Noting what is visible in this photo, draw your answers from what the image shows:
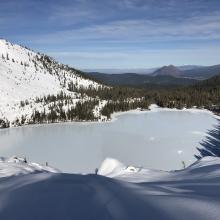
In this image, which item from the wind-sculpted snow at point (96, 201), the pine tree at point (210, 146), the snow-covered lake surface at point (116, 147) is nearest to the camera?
the wind-sculpted snow at point (96, 201)

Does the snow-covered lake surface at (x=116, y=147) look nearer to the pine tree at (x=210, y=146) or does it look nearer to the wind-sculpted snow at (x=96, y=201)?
the pine tree at (x=210, y=146)

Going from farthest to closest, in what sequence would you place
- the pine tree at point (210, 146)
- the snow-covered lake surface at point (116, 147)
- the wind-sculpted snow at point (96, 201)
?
the pine tree at point (210, 146) → the snow-covered lake surface at point (116, 147) → the wind-sculpted snow at point (96, 201)

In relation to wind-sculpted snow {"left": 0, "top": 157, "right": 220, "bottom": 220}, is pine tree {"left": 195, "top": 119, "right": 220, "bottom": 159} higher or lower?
lower

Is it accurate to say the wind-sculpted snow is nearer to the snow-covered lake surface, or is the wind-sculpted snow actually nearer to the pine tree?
the snow-covered lake surface

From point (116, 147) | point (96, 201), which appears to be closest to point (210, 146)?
point (116, 147)

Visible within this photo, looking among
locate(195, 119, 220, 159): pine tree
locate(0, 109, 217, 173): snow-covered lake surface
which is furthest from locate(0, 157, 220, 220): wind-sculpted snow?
locate(195, 119, 220, 159): pine tree

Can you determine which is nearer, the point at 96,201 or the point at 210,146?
the point at 96,201

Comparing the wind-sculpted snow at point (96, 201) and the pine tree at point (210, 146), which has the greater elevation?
the wind-sculpted snow at point (96, 201)

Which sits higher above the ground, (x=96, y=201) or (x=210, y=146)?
(x=96, y=201)

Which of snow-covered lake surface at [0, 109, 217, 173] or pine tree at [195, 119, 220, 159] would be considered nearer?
snow-covered lake surface at [0, 109, 217, 173]

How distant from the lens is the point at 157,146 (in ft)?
316


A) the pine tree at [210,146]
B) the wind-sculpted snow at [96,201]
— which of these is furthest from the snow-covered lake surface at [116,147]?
the wind-sculpted snow at [96,201]

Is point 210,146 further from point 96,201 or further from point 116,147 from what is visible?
point 96,201

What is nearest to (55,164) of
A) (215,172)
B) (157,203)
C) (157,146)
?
(157,146)
